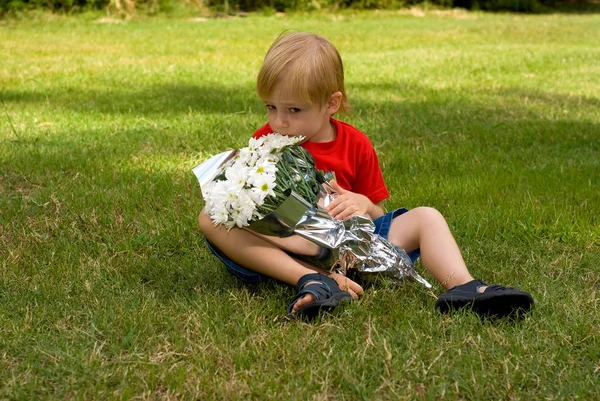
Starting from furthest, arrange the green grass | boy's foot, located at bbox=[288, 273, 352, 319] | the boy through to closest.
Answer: the boy
boy's foot, located at bbox=[288, 273, 352, 319]
the green grass

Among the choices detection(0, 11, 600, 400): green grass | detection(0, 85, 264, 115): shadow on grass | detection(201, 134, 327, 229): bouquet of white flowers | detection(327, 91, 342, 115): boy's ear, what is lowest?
detection(0, 85, 264, 115): shadow on grass

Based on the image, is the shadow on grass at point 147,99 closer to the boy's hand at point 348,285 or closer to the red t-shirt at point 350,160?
the red t-shirt at point 350,160

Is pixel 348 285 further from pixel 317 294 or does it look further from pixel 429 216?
pixel 429 216

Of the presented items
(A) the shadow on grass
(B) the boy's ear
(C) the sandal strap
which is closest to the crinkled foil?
(C) the sandal strap

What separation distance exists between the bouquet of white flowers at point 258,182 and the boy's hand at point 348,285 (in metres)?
0.29

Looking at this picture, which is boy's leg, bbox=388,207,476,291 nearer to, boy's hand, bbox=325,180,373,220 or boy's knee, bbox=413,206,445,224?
boy's knee, bbox=413,206,445,224

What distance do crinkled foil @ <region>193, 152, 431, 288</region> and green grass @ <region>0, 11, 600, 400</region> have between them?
9 centimetres

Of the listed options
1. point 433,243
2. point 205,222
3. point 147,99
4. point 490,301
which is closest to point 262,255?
point 205,222

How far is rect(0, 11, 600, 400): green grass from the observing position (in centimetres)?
243

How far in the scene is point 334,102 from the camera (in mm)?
3209

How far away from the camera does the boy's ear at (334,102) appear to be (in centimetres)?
318

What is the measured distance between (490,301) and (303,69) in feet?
3.33

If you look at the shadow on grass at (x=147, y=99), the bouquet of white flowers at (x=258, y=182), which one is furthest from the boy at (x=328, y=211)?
the shadow on grass at (x=147, y=99)

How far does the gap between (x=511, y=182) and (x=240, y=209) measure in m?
2.25
